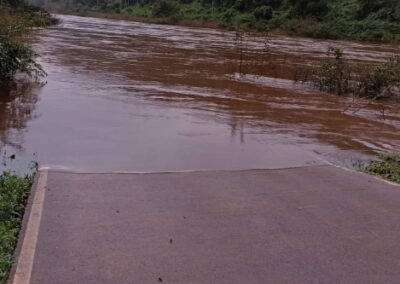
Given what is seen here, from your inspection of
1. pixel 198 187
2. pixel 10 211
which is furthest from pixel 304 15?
pixel 10 211

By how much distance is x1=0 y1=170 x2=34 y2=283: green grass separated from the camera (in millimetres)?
4434

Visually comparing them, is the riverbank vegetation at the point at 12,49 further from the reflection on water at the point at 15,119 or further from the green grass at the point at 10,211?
the green grass at the point at 10,211

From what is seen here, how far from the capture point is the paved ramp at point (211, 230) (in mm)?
4477

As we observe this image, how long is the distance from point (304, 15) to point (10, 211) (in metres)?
59.0

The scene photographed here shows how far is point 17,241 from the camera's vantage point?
4.83 meters

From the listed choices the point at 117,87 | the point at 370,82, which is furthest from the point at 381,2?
the point at 117,87

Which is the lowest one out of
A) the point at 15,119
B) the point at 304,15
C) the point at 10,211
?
the point at 15,119

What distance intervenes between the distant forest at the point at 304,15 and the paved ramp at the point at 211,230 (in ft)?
140

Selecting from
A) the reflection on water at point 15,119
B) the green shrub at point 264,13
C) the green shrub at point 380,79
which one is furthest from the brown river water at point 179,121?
the green shrub at point 264,13

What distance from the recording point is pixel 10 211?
18.0ft

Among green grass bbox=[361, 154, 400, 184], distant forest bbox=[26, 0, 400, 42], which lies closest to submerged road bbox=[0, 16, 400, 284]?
green grass bbox=[361, 154, 400, 184]

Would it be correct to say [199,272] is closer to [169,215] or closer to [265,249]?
[265,249]

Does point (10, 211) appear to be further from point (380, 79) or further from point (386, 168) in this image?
point (380, 79)

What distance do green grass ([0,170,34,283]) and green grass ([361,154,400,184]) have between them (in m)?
4.93
